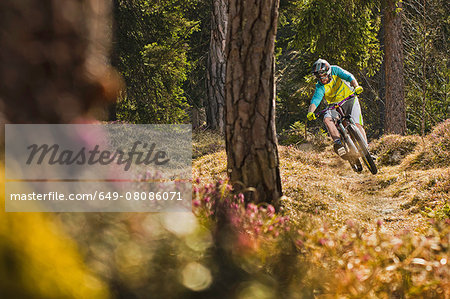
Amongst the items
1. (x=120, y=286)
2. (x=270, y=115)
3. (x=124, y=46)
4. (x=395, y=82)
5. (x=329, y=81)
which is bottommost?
(x=120, y=286)

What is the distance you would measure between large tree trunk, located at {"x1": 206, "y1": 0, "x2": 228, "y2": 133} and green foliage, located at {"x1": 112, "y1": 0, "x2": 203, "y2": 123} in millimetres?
828

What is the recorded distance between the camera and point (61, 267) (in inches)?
63.5

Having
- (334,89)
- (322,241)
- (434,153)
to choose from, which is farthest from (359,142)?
(322,241)

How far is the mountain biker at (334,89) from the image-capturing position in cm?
793

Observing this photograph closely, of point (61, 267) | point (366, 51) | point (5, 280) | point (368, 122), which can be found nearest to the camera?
point (5, 280)

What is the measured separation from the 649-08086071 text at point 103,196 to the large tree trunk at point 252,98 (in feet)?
5.05

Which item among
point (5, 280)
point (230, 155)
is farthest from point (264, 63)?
point (5, 280)

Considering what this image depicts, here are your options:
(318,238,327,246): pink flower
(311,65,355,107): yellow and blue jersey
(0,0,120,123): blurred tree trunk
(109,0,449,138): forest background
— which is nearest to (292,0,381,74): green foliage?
(109,0,449,138): forest background

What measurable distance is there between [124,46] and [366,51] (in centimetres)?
706

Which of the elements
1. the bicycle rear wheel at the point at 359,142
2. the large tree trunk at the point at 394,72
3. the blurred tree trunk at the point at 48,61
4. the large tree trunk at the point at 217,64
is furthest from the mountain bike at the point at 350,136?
the blurred tree trunk at the point at 48,61

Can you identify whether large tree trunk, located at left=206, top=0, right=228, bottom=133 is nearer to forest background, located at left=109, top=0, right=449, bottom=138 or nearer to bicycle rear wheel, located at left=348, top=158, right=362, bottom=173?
forest background, located at left=109, top=0, right=449, bottom=138

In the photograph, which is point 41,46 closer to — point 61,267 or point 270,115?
point 61,267

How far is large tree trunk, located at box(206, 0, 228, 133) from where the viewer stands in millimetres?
12250

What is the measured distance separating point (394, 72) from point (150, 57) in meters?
7.49
